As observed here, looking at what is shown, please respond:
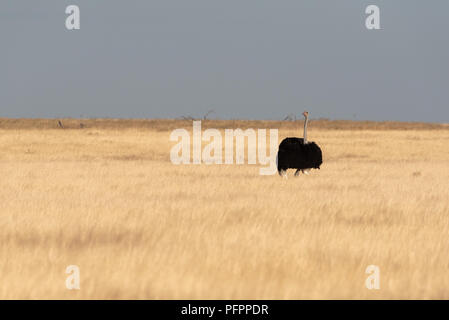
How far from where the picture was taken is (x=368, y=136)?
49.6 metres

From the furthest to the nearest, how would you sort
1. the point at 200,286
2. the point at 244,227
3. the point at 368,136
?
1. the point at 368,136
2. the point at 244,227
3. the point at 200,286

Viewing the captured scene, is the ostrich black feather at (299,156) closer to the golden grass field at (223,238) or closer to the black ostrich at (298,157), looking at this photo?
the black ostrich at (298,157)

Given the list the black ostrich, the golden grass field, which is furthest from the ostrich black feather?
the golden grass field

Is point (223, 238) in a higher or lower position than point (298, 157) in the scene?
lower

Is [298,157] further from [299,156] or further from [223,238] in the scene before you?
[223,238]

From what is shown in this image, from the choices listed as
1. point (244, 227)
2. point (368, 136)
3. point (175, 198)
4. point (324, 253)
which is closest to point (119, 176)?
point (175, 198)

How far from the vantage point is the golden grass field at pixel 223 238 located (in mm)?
6012

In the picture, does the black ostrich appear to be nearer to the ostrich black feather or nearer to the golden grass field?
the ostrich black feather

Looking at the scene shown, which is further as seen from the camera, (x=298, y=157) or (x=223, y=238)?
(x=298, y=157)

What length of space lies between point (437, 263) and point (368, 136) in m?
43.2

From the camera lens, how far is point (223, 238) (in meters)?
8.26

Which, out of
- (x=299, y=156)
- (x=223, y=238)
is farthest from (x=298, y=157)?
(x=223, y=238)

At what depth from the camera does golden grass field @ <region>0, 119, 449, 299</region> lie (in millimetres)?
6012
